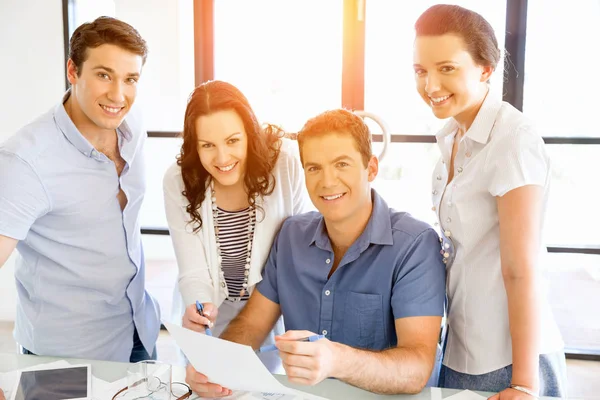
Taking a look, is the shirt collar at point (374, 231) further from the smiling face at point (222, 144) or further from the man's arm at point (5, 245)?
the man's arm at point (5, 245)

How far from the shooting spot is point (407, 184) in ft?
12.0

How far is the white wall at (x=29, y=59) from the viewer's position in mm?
3361

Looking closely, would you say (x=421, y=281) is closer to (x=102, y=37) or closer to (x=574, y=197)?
(x=102, y=37)

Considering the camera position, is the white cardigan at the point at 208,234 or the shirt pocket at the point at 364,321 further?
the white cardigan at the point at 208,234

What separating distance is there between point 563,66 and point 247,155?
2.19 metres

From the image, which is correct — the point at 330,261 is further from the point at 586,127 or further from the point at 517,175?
the point at 586,127

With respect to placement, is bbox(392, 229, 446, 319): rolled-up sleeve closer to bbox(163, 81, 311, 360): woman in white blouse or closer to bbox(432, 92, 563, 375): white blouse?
bbox(432, 92, 563, 375): white blouse

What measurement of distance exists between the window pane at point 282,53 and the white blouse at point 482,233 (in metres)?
1.97

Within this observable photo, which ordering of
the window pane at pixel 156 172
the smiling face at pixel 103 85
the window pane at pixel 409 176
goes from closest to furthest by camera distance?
the smiling face at pixel 103 85
the window pane at pixel 409 176
the window pane at pixel 156 172

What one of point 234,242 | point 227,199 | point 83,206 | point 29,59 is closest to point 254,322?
point 234,242

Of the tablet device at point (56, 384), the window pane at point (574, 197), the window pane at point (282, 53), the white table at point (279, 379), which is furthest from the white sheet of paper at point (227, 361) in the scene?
the window pane at point (574, 197)

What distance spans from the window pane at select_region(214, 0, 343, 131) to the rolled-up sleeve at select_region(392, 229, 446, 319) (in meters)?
1.92

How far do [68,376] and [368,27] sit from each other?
248cm

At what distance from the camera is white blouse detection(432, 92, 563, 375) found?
1385 mm
